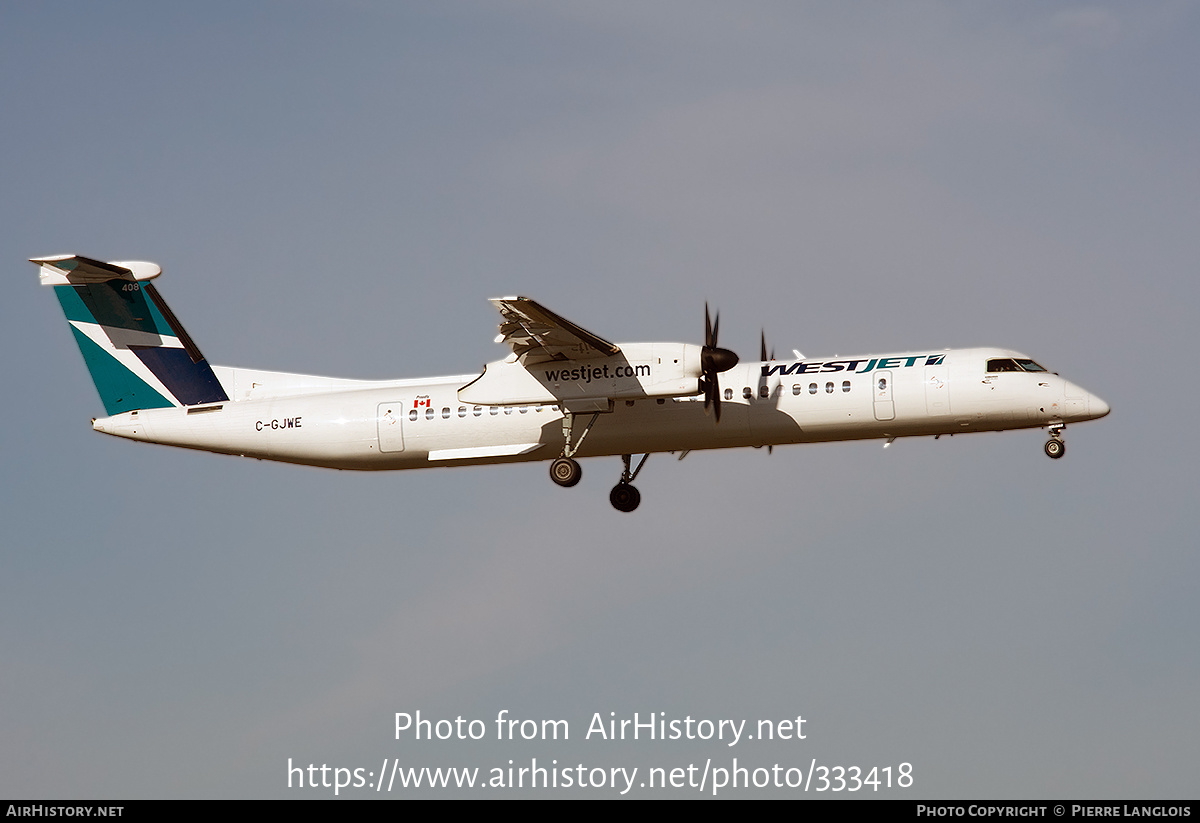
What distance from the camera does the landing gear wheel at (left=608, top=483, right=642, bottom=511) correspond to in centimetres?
2936

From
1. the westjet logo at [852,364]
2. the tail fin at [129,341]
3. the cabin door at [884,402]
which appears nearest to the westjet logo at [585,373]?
the westjet logo at [852,364]

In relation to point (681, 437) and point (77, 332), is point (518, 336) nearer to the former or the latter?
point (681, 437)

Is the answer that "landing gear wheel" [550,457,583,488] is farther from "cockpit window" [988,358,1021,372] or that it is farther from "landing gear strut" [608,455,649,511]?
"cockpit window" [988,358,1021,372]

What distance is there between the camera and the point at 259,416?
2934 centimetres

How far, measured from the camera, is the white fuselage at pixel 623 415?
87.3 ft

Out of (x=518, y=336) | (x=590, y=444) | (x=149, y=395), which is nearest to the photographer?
(x=518, y=336)

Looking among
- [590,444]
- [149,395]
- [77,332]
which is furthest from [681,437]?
[77,332]

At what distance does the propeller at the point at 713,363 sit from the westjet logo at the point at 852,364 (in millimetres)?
1279

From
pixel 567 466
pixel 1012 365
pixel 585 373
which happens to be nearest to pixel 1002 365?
pixel 1012 365

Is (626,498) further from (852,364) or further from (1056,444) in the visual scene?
(1056,444)

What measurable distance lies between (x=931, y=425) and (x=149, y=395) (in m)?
17.3

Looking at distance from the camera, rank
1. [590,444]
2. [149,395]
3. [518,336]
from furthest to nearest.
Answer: [149,395] → [590,444] → [518,336]

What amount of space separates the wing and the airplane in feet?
0.13

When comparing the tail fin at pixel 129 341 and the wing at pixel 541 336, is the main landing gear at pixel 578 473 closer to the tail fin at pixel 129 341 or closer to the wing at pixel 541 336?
the wing at pixel 541 336
